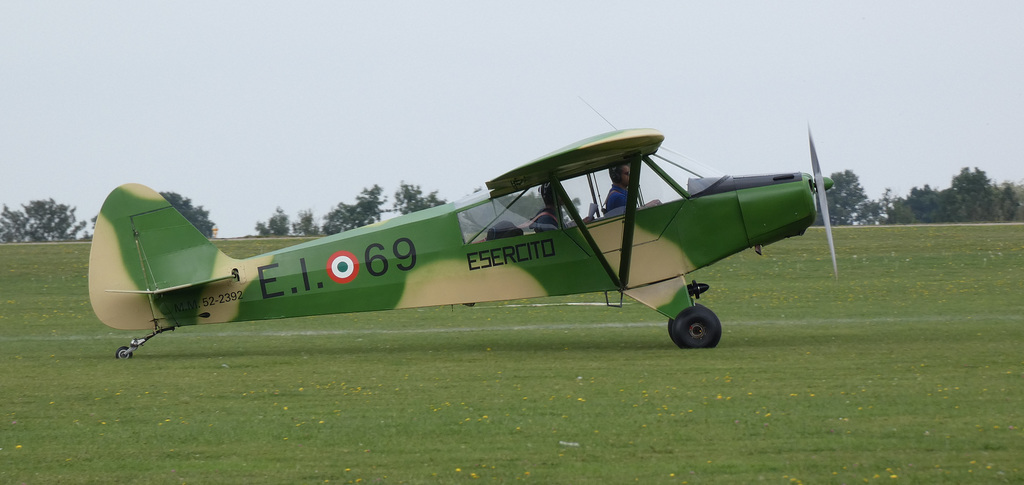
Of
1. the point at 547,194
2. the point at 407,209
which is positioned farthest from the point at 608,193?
the point at 407,209

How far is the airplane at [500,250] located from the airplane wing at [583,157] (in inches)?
1.5

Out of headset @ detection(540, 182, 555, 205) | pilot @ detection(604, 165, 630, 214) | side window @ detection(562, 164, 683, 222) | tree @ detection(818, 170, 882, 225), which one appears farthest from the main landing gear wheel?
tree @ detection(818, 170, 882, 225)

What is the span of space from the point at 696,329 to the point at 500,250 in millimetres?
2854

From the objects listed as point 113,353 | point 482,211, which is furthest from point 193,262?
point 482,211

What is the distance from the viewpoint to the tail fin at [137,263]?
43.9 feet

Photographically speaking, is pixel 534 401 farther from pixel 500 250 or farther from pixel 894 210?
pixel 894 210

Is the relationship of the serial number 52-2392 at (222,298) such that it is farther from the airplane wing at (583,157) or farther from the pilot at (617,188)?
the pilot at (617,188)

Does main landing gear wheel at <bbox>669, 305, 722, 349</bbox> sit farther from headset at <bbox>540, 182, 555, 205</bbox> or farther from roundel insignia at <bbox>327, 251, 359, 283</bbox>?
roundel insignia at <bbox>327, 251, 359, 283</bbox>

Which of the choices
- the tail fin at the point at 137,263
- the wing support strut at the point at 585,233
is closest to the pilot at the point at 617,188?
the wing support strut at the point at 585,233

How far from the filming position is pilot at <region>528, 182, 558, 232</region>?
41.5 feet

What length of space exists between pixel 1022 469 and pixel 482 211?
27.1 feet

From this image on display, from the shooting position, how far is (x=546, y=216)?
41.8 ft

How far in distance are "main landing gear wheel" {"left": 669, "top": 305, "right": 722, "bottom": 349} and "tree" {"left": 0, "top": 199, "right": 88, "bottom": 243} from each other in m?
44.9

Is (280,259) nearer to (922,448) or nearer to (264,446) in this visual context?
(264,446)
